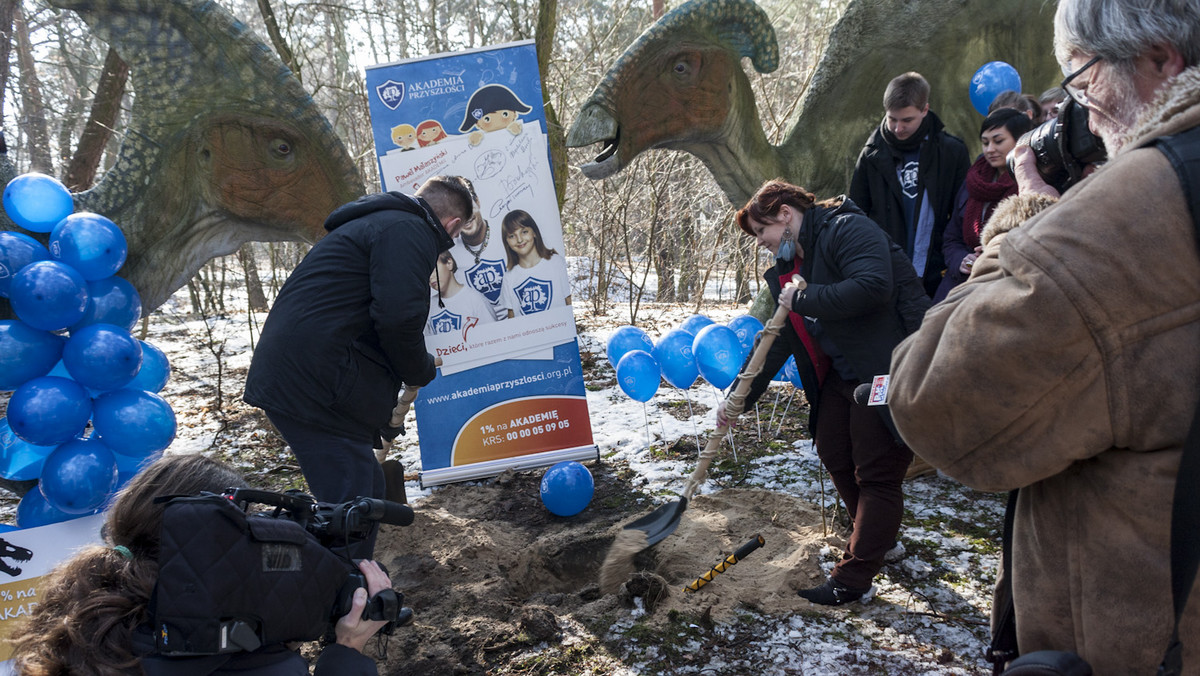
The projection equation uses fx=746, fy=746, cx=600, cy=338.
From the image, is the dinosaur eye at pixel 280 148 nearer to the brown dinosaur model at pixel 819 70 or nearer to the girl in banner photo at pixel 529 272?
the girl in banner photo at pixel 529 272

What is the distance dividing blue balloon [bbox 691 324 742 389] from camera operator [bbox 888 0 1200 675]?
3136mm

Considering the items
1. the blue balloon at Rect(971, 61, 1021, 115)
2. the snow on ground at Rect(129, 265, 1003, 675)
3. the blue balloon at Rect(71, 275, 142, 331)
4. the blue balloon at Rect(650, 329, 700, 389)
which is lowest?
the snow on ground at Rect(129, 265, 1003, 675)

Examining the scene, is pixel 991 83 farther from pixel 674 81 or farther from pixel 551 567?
pixel 551 567

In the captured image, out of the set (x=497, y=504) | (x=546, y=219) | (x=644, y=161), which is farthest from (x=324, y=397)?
(x=644, y=161)

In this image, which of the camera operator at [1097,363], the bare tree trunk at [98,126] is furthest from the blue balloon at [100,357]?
the bare tree trunk at [98,126]

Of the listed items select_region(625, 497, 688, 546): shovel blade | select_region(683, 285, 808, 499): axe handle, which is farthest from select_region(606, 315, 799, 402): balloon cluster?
select_region(625, 497, 688, 546): shovel blade

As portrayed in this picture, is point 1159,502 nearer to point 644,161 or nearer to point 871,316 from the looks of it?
point 871,316

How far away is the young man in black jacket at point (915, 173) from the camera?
399 cm

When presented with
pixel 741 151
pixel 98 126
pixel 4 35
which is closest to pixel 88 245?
pixel 741 151

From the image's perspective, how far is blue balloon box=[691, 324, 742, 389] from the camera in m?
4.40

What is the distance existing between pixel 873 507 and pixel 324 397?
7.15 feet

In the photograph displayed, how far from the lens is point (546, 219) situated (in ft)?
15.8

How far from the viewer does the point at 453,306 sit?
4.79 m

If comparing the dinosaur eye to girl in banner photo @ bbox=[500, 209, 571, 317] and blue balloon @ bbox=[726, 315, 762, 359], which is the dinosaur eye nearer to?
girl in banner photo @ bbox=[500, 209, 571, 317]
